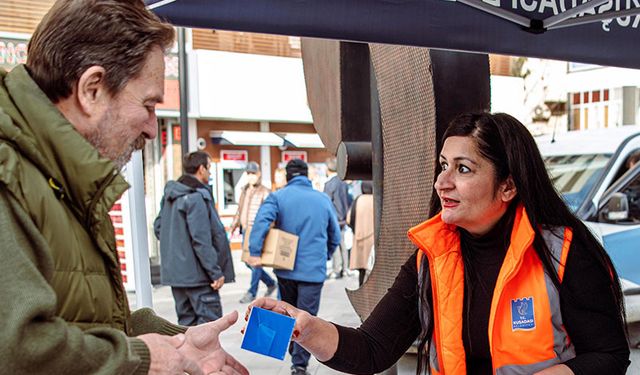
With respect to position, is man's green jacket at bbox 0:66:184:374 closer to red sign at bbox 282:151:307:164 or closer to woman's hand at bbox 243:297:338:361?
woman's hand at bbox 243:297:338:361

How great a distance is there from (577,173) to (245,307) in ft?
14.9

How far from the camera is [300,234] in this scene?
6.82m

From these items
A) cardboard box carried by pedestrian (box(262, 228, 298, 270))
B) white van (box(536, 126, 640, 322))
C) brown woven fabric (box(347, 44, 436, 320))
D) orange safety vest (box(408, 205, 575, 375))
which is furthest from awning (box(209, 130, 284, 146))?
orange safety vest (box(408, 205, 575, 375))

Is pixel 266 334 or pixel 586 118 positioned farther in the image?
pixel 586 118

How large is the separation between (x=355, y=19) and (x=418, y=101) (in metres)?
1.13

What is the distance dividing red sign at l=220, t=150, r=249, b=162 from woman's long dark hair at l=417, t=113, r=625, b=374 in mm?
14917

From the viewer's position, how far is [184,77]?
11867 millimetres

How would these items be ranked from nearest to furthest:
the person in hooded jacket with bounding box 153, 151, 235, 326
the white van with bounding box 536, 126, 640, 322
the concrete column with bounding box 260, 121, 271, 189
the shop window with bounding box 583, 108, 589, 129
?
1. the person in hooded jacket with bounding box 153, 151, 235, 326
2. the white van with bounding box 536, 126, 640, 322
3. the concrete column with bounding box 260, 121, 271, 189
4. the shop window with bounding box 583, 108, 589, 129

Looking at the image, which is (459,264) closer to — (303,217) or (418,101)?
(418,101)

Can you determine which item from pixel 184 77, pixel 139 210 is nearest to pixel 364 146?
pixel 139 210

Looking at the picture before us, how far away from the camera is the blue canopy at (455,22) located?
2.77 m

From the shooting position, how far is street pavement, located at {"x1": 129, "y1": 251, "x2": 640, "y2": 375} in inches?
261

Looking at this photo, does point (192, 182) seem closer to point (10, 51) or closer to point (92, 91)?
point (92, 91)

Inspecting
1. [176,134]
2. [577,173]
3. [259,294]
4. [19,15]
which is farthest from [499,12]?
[176,134]
